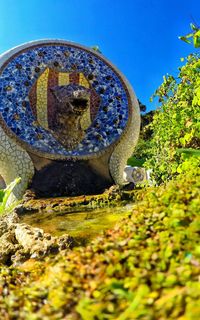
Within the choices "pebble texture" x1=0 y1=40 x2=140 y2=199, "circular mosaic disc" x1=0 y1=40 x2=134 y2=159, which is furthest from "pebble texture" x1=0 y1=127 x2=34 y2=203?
"circular mosaic disc" x1=0 y1=40 x2=134 y2=159

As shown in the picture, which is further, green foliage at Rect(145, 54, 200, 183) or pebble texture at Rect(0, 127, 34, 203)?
pebble texture at Rect(0, 127, 34, 203)

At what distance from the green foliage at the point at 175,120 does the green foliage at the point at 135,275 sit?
310 cm

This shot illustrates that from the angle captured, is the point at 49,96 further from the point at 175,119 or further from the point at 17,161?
the point at 175,119

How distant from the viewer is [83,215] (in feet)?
17.5

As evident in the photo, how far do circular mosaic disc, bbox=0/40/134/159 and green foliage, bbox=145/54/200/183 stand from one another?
84 cm

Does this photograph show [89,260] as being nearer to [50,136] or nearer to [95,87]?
[50,136]

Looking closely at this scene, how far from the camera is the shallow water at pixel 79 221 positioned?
4.21 metres

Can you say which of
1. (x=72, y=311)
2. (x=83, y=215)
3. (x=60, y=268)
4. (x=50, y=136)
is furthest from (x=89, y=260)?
(x=50, y=136)

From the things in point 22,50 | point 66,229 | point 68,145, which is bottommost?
point 66,229

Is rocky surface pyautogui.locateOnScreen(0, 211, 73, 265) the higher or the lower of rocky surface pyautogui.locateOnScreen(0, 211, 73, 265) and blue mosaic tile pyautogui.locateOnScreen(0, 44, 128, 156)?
the lower

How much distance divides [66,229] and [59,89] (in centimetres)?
384

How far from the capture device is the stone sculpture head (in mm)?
7605

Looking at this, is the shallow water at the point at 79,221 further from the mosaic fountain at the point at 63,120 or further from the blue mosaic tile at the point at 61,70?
the blue mosaic tile at the point at 61,70

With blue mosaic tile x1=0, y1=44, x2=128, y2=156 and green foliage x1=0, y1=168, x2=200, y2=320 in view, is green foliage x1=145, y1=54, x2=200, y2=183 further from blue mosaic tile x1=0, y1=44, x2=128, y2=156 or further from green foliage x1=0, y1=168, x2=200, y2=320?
green foliage x1=0, y1=168, x2=200, y2=320
